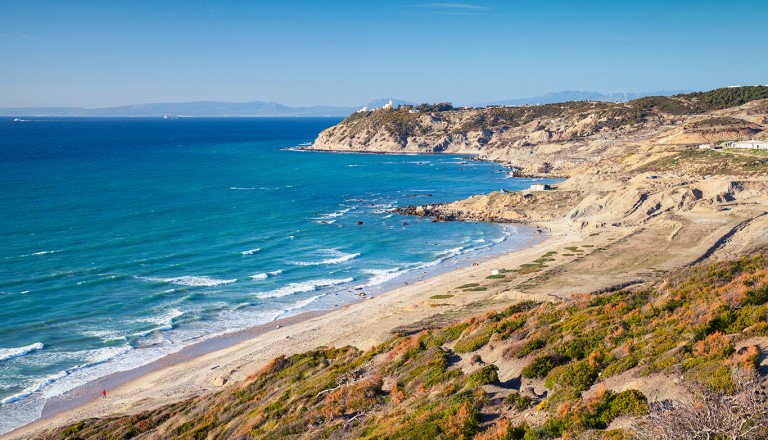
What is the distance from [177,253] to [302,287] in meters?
16.3

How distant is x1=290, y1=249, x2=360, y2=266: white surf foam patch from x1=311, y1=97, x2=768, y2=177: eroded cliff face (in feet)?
182

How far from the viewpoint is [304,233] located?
69.1m

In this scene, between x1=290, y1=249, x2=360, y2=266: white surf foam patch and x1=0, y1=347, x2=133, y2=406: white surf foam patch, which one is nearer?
x1=0, y1=347, x2=133, y2=406: white surf foam patch

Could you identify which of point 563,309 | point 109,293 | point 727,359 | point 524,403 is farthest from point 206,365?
point 727,359

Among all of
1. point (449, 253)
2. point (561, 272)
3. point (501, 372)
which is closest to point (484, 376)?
point (501, 372)

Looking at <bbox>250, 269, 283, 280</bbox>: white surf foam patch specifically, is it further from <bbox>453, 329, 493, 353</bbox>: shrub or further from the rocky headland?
<bbox>453, 329, 493, 353</bbox>: shrub

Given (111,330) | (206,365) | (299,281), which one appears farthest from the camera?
(299,281)

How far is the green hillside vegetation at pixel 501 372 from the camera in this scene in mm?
14617

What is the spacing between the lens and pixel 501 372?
19.2 meters

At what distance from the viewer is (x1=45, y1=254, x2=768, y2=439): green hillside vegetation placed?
48.0 ft

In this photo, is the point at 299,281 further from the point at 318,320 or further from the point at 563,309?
the point at 563,309

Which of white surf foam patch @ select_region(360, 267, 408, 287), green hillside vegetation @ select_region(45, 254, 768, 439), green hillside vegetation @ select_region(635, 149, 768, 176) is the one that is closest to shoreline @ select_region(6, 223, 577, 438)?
white surf foam patch @ select_region(360, 267, 408, 287)

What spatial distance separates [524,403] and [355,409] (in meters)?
5.81

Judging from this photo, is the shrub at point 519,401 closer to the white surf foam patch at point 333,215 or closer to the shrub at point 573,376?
the shrub at point 573,376
